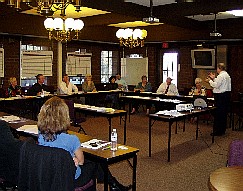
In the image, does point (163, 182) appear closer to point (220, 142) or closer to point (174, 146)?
point (174, 146)

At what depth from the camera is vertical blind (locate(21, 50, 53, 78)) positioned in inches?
413

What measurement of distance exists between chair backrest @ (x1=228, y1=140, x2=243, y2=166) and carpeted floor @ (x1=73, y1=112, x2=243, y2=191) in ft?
4.53

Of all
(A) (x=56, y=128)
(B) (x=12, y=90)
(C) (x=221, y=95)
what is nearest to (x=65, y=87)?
(B) (x=12, y=90)

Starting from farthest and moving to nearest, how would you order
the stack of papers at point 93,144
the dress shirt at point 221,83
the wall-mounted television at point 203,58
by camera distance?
the wall-mounted television at point 203,58 → the dress shirt at point 221,83 → the stack of papers at point 93,144

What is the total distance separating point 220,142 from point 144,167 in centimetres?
251

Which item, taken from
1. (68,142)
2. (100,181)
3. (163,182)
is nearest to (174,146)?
(163,182)

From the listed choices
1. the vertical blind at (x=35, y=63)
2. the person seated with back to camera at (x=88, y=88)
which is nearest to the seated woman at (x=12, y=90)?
the vertical blind at (x=35, y=63)

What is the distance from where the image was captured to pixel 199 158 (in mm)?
5805

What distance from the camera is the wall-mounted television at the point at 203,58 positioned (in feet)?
37.8

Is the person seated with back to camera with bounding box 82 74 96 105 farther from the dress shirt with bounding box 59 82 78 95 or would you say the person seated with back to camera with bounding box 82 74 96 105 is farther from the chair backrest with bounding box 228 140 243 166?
the chair backrest with bounding box 228 140 243 166

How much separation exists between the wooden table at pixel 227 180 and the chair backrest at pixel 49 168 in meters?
1.07

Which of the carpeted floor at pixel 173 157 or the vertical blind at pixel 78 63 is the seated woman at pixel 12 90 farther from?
the vertical blind at pixel 78 63

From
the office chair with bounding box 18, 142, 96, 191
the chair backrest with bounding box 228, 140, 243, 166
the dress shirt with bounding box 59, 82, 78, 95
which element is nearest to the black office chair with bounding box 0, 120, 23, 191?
the office chair with bounding box 18, 142, 96, 191

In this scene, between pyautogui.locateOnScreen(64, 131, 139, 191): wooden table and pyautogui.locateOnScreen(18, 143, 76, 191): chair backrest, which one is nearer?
pyautogui.locateOnScreen(18, 143, 76, 191): chair backrest
